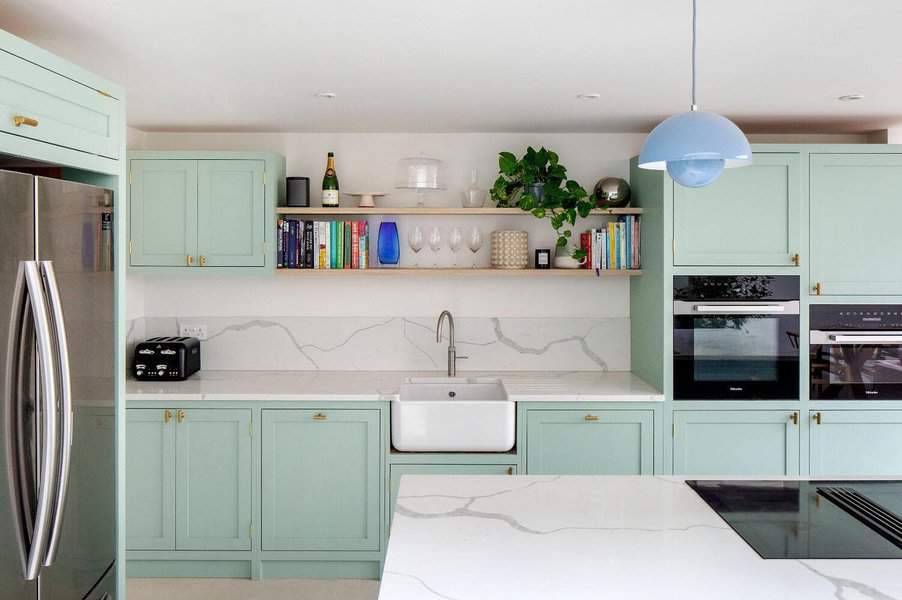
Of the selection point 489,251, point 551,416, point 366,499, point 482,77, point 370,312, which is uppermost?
point 482,77

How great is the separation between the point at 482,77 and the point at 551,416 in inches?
63.3

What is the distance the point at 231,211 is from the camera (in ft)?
13.5

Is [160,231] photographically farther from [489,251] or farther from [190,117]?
[489,251]

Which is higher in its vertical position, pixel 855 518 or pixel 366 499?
pixel 855 518

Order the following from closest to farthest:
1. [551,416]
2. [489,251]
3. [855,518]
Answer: [855,518] < [551,416] < [489,251]

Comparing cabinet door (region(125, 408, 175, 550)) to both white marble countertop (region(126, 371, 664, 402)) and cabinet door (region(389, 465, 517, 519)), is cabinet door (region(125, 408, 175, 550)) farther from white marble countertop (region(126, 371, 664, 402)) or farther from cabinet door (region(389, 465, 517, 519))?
cabinet door (region(389, 465, 517, 519))

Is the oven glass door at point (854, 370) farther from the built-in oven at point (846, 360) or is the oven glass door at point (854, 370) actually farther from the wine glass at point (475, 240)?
the wine glass at point (475, 240)

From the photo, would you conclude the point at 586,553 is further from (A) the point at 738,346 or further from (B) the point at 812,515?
(A) the point at 738,346

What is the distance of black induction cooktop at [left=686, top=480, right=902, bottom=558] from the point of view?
1.79m

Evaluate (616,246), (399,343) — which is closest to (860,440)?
(616,246)

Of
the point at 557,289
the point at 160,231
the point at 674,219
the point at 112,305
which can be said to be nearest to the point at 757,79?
the point at 674,219

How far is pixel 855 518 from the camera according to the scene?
1986 millimetres

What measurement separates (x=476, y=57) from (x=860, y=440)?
2.62 m

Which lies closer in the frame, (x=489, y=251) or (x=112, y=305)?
(x=112, y=305)
